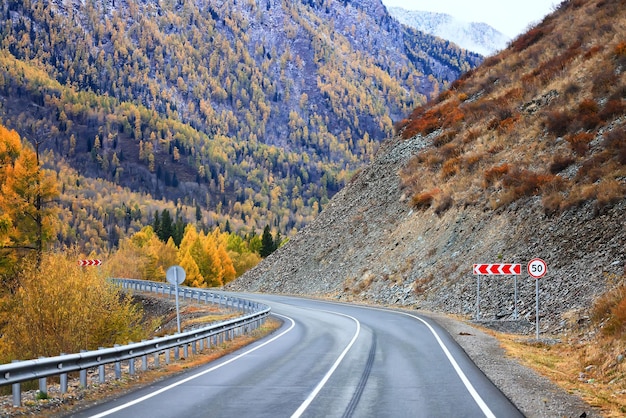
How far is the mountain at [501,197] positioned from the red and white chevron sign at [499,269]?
168 centimetres

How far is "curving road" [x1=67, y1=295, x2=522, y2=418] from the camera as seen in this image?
36.2ft

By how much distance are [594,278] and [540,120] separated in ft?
70.1

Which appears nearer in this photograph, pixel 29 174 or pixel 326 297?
pixel 29 174

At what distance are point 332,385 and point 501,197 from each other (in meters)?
28.7

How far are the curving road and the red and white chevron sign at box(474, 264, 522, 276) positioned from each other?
508 centimetres

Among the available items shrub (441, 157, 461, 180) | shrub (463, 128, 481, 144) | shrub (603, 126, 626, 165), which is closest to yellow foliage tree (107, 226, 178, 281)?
shrub (441, 157, 461, 180)

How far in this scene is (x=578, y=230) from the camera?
30.5 m

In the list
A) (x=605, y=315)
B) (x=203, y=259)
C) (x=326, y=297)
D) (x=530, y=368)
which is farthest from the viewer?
(x=203, y=259)

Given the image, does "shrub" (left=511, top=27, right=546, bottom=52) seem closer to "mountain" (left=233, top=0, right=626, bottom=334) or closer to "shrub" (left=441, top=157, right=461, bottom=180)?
"mountain" (left=233, top=0, right=626, bottom=334)

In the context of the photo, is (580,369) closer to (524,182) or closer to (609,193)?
(609,193)

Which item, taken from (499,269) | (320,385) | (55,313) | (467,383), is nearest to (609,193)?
(499,269)

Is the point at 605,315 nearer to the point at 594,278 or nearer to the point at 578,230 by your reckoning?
the point at 594,278

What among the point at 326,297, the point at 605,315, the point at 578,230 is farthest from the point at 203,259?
the point at 605,315

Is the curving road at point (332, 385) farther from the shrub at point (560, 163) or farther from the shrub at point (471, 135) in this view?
the shrub at point (471, 135)
